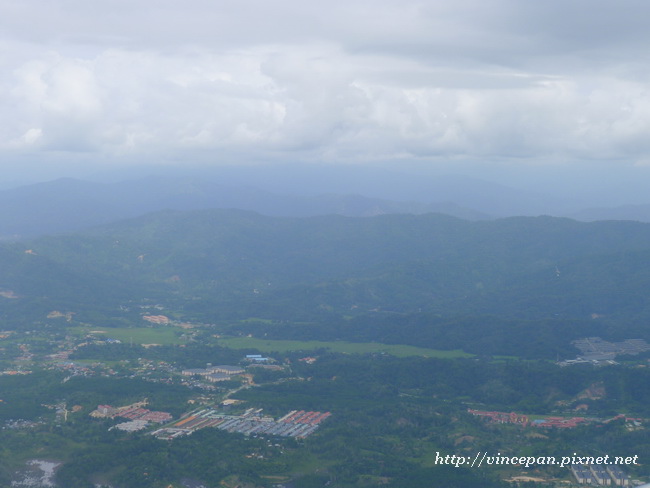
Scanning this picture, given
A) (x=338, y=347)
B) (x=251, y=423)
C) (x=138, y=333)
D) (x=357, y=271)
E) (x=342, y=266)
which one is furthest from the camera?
(x=342, y=266)

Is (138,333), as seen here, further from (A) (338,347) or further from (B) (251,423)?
(B) (251,423)

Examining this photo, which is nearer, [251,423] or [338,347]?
[251,423]

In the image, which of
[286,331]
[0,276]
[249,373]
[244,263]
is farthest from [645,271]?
[0,276]

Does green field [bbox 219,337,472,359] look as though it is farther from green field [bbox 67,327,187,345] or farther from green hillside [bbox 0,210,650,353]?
green field [bbox 67,327,187,345]

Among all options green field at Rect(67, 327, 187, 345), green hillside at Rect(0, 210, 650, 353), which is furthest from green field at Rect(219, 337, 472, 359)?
green field at Rect(67, 327, 187, 345)

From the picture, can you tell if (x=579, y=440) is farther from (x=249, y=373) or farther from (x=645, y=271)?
(x=645, y=271)

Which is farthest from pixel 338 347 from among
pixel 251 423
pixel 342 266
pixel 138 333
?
pixel 342 266

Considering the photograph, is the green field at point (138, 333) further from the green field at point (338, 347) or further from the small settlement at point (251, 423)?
the small settlement at point (251, 423)
